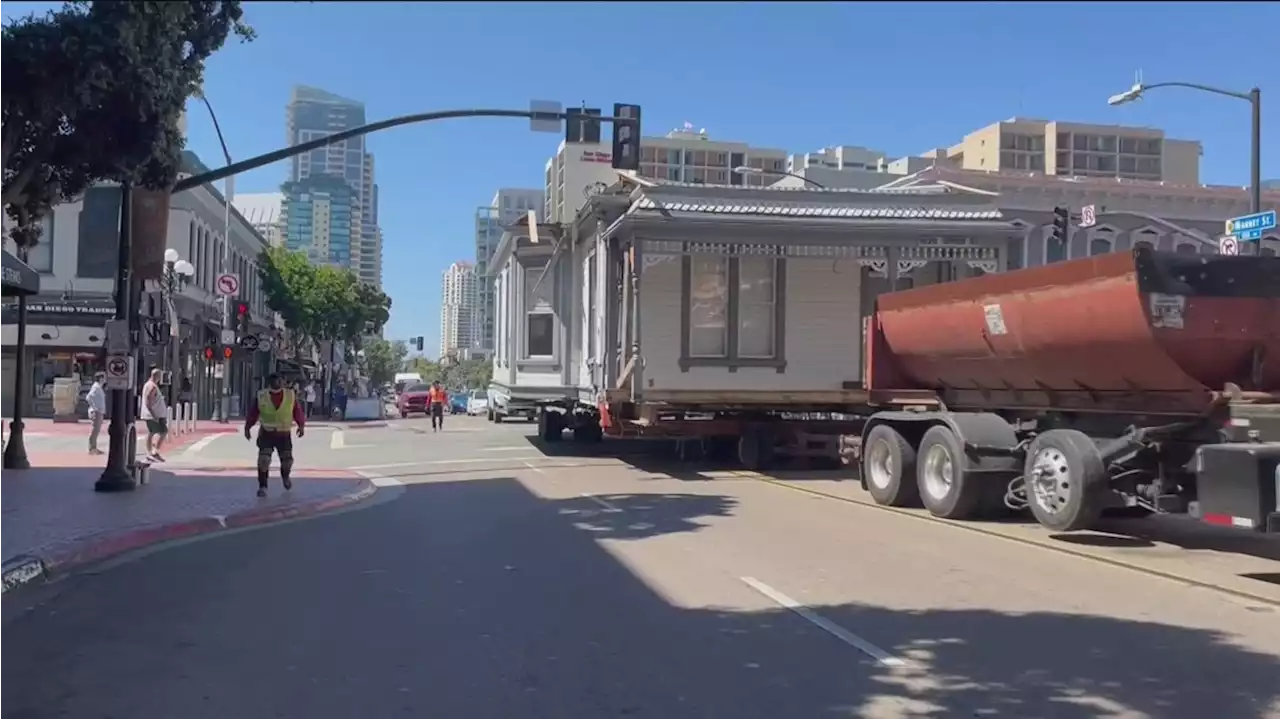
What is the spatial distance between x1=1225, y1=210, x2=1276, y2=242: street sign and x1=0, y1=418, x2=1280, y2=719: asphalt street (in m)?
10.4

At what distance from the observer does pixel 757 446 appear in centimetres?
2078

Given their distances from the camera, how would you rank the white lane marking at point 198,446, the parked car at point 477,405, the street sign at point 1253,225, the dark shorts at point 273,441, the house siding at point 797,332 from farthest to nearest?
the parked car at point 477,405, the white lane marking at point 198,446, the house siding at point 797,332, the street sign at point 1253,225, the dark shorts at point 273,441

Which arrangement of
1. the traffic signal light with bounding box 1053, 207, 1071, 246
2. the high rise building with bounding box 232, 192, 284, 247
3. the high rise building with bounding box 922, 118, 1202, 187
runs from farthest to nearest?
1. the high rise building with bounding box 922, 118, 1202, 187
2. the high rise building with bounding box 232, 192, 284, 247
3. the traffic signal light with bounding box 1053, 207, 1071, 246

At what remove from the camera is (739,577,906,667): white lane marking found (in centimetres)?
686

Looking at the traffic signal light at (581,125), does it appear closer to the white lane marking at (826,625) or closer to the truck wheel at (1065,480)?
the truck wheel at (1065,480)

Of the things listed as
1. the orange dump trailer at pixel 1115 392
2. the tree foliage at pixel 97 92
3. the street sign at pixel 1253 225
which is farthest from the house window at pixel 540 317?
the street sign at pixel 1253 225

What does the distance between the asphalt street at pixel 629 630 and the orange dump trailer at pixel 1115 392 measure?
0.90 m

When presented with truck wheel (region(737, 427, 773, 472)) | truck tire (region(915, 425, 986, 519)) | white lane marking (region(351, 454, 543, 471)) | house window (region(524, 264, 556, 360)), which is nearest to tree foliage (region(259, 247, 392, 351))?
house window (region(524, 264, 556, 360))

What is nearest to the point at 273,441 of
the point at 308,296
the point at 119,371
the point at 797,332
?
the point at 119,371

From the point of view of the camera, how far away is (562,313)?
24406mm

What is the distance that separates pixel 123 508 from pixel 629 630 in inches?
344

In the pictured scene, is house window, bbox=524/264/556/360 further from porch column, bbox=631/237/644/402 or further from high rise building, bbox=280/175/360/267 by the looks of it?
high rise building, bbox=280/175/360/267

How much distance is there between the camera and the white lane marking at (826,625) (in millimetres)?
6863

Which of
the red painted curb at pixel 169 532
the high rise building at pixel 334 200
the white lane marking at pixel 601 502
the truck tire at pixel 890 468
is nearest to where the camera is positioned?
the red painted curb at pixel 169 532
